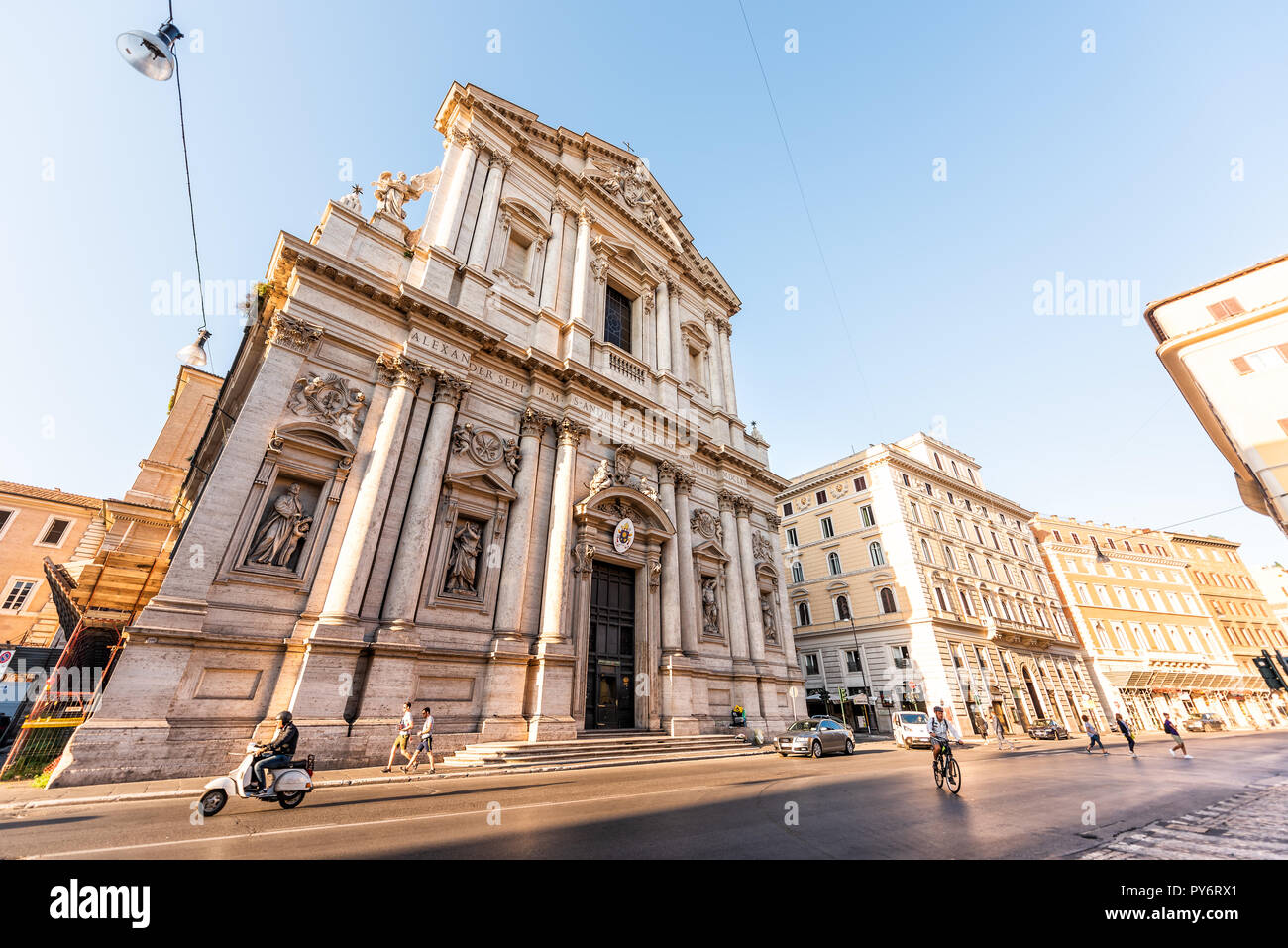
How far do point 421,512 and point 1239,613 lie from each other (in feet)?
253

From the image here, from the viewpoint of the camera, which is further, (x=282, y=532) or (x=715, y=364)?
(x=715, y=364)

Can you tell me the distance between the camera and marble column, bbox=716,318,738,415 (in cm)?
2578

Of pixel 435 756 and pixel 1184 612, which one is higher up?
pixel 1184 612

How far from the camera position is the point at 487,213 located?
58.7 feet

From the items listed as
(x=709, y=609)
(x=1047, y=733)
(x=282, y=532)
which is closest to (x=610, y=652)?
(x=709, y=609)

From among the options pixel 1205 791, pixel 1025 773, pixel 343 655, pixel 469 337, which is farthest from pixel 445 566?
pixel 1205 791

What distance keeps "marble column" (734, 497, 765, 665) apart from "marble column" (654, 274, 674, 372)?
7.12m

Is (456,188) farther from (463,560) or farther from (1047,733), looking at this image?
(1047,733)

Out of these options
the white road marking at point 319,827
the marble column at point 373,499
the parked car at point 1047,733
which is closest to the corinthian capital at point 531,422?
the marble column at point 373,499

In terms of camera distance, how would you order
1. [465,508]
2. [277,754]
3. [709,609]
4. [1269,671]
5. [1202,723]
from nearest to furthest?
[277,754]
[1269,671]
[465,508]
[709,609]
[1202,723]

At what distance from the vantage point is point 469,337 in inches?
609

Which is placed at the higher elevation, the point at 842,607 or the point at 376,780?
the point at 842,607

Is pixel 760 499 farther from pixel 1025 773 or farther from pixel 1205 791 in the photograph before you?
pixel 1205 791
